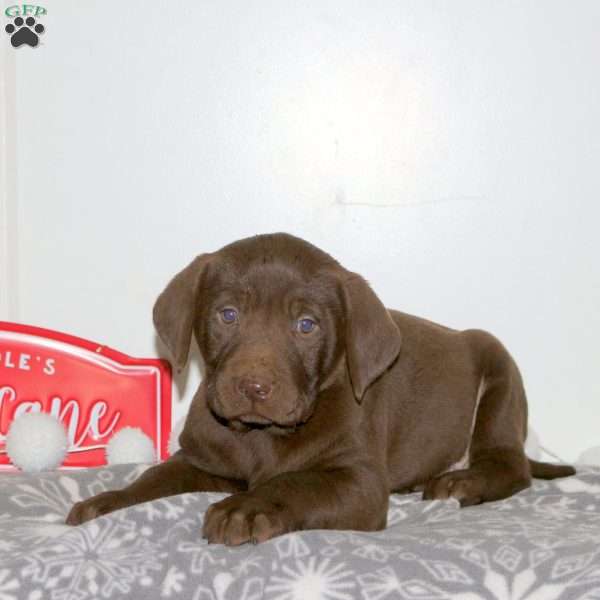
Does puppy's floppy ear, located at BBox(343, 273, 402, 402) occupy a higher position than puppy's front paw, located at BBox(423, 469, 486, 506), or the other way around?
puppy's floppy ear, located at BBox(343, 273, 402, 402)

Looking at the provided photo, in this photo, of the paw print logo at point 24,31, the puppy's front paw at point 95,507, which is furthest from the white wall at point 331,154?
the puppy's front paw at point 95,507

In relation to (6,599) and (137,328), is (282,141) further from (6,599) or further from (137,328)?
(6,599)

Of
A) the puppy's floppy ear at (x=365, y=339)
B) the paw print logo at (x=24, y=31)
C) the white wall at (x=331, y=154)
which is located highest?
the paw print logo at (x=24, y=31)

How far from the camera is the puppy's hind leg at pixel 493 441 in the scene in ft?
12.9

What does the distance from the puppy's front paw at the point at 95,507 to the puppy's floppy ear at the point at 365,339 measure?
0.81 meters

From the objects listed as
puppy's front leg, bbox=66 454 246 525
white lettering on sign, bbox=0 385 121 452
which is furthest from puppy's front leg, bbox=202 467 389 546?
white lettering on sign, bbox=0 385 121 452

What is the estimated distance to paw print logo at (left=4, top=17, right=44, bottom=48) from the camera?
4973 mm

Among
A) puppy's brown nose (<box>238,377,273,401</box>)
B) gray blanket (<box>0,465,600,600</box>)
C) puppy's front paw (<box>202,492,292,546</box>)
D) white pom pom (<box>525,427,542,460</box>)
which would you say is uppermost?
puppy's brown nose (<box>238,377,273,401</box>)

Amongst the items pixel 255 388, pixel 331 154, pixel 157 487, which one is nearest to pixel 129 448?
pixel 157 487

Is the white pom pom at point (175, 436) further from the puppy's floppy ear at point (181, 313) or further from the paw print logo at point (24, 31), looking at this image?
the paw print logo at point (24, 31)

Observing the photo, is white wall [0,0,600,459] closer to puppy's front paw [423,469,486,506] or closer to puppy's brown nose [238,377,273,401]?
puppy's front paw [423,469,486,506]

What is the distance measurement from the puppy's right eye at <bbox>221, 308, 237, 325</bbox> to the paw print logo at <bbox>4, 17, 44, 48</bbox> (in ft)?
6.81

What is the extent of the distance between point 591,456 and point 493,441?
3.21 feet

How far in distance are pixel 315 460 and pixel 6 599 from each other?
1.16 meters
